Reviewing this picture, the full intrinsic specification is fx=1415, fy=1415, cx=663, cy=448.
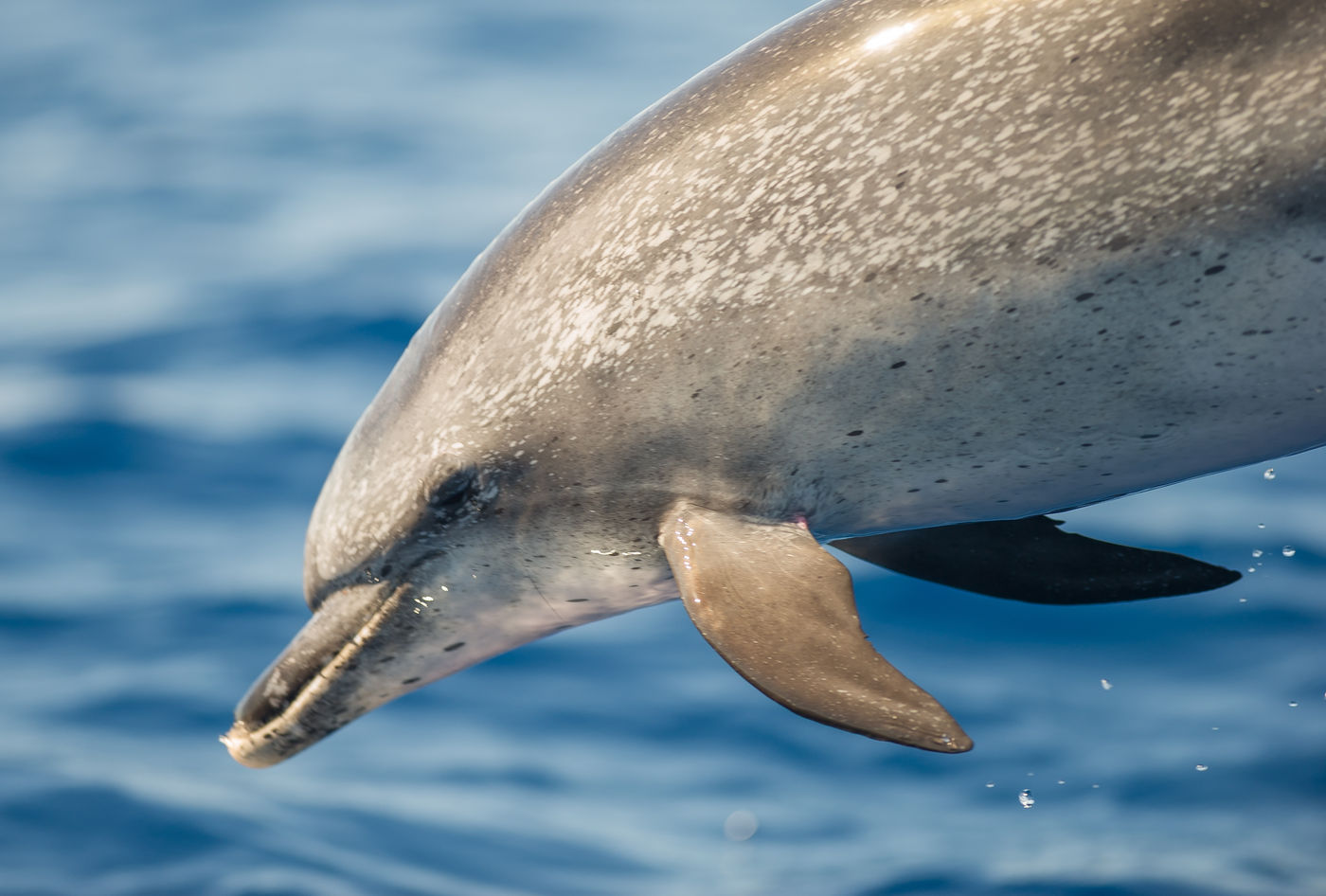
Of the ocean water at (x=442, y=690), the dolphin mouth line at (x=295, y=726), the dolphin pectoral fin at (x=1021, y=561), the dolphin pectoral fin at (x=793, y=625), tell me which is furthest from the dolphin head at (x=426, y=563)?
the ocean water at (x=442, y=690)

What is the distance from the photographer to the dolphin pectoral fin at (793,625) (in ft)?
12.0

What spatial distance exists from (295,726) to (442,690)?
2.96 m

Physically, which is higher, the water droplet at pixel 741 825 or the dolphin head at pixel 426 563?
the dolphin head at pixel 426 563

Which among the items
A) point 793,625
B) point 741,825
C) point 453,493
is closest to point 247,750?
point 453,493

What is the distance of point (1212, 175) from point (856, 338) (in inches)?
41.0

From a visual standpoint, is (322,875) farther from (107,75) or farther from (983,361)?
(107,75)

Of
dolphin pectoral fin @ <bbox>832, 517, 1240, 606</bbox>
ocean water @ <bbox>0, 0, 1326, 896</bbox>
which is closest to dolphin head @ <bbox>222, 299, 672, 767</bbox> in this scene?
A: dolphin pectoral fin @ <bbox>832, 517, 1240, 606</bbox>

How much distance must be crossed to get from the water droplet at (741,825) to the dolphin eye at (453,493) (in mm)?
2932

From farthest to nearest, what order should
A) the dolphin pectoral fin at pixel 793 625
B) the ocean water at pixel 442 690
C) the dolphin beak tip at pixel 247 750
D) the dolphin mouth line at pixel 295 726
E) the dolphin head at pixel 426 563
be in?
the ocean water at pixel 442 690, the dolphin beak tip at pixel 247 750, the dolphin mouth line at pixel 295 726, the dolphin head at pixel 426 563, the dolphin pectoral fin at pixel 793 625

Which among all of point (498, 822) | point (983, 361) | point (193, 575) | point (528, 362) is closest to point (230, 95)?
point (193, 575)

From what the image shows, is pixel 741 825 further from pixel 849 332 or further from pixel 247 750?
pixel 849 332

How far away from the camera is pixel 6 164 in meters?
12.4

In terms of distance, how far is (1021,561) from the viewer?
5375 mm

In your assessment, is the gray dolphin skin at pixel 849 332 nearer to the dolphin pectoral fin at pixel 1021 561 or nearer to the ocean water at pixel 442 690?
the dolphin pectoral fin at pixel 1021 561
